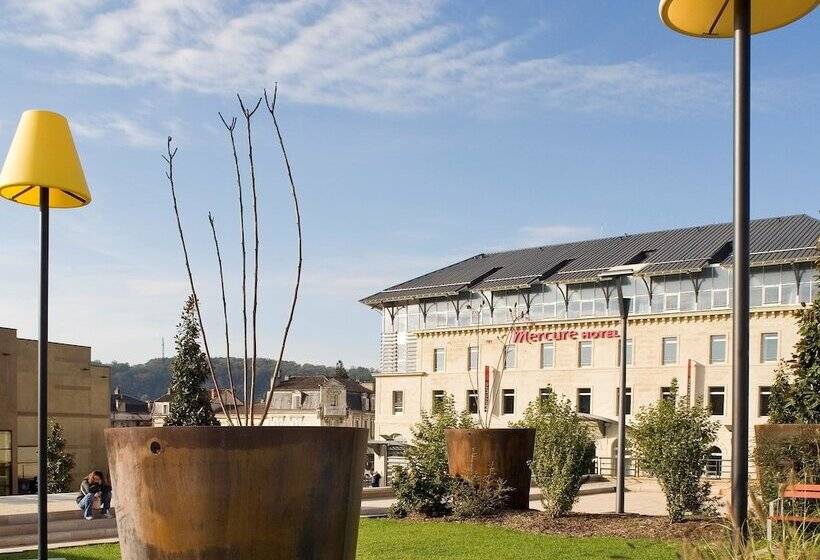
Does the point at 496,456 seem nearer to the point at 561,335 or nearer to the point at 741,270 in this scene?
the point at 741,270

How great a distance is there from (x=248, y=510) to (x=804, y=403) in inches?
433

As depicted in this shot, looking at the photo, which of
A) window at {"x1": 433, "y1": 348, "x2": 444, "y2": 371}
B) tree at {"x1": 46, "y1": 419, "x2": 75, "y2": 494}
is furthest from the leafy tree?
window at {"x1": 433, "y1": 348, "x2": 444, "y2": 371}

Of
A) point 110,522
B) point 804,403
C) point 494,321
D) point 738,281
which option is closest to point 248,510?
point 738,281

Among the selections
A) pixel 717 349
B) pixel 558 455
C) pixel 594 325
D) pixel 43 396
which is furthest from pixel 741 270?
pixel 594 325

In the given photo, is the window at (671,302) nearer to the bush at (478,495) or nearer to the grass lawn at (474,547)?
the bush at (478,495)

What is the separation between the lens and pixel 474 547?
1204cm

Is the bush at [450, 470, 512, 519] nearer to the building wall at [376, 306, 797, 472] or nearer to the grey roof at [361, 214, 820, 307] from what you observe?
the building wall at [376, 306, 797, 472]

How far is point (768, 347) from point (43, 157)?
4370cm

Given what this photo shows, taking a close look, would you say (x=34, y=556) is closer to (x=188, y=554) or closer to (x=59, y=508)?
(x=59, y=508)

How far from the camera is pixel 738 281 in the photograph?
5266mm

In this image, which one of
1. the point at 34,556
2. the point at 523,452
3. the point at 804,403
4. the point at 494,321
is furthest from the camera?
the point at 494,321

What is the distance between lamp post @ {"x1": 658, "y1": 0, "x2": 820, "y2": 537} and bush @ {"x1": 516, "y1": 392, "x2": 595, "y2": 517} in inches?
404

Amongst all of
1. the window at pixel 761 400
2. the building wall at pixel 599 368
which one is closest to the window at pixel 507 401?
the building wall at pixel 599 368

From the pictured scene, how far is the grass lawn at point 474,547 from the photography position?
11.2 metres
